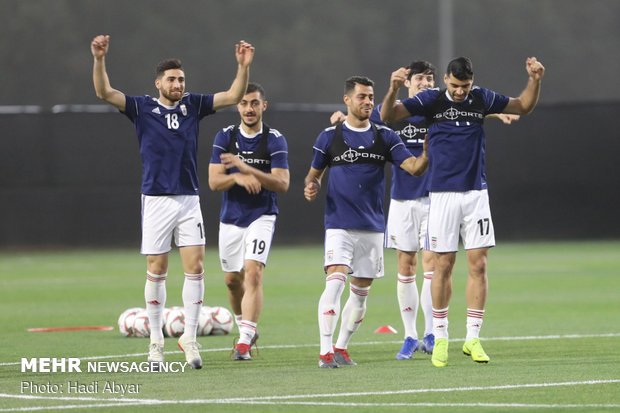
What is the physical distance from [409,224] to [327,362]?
7.40 feet

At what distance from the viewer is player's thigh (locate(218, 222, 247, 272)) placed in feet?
40.4

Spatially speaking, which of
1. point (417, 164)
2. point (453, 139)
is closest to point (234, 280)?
point (417, 164)

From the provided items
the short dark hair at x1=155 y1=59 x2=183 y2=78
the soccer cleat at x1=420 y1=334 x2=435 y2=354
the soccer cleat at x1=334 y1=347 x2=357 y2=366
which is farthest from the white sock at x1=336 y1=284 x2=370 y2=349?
the short dark hair at x1=155 y1=59 x2=183 y2=78

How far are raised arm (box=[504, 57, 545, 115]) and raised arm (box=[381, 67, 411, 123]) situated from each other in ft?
2.96

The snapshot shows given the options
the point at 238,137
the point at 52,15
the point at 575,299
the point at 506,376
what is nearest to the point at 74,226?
the point at 52,15

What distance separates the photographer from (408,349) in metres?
12.0

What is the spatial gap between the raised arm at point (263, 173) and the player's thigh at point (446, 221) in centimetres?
135

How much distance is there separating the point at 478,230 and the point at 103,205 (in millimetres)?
20207

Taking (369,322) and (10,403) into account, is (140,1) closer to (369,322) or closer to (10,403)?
(369,322)

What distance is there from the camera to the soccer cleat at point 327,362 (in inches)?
433

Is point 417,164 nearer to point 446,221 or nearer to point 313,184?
point 446,221

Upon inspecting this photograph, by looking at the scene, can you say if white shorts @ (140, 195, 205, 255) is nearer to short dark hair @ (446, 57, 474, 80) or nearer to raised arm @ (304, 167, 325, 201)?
raised arm @ (304, 167, 325, 201)

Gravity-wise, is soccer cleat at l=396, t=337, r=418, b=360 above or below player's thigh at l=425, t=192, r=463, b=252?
below

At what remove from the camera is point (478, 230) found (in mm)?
11250
